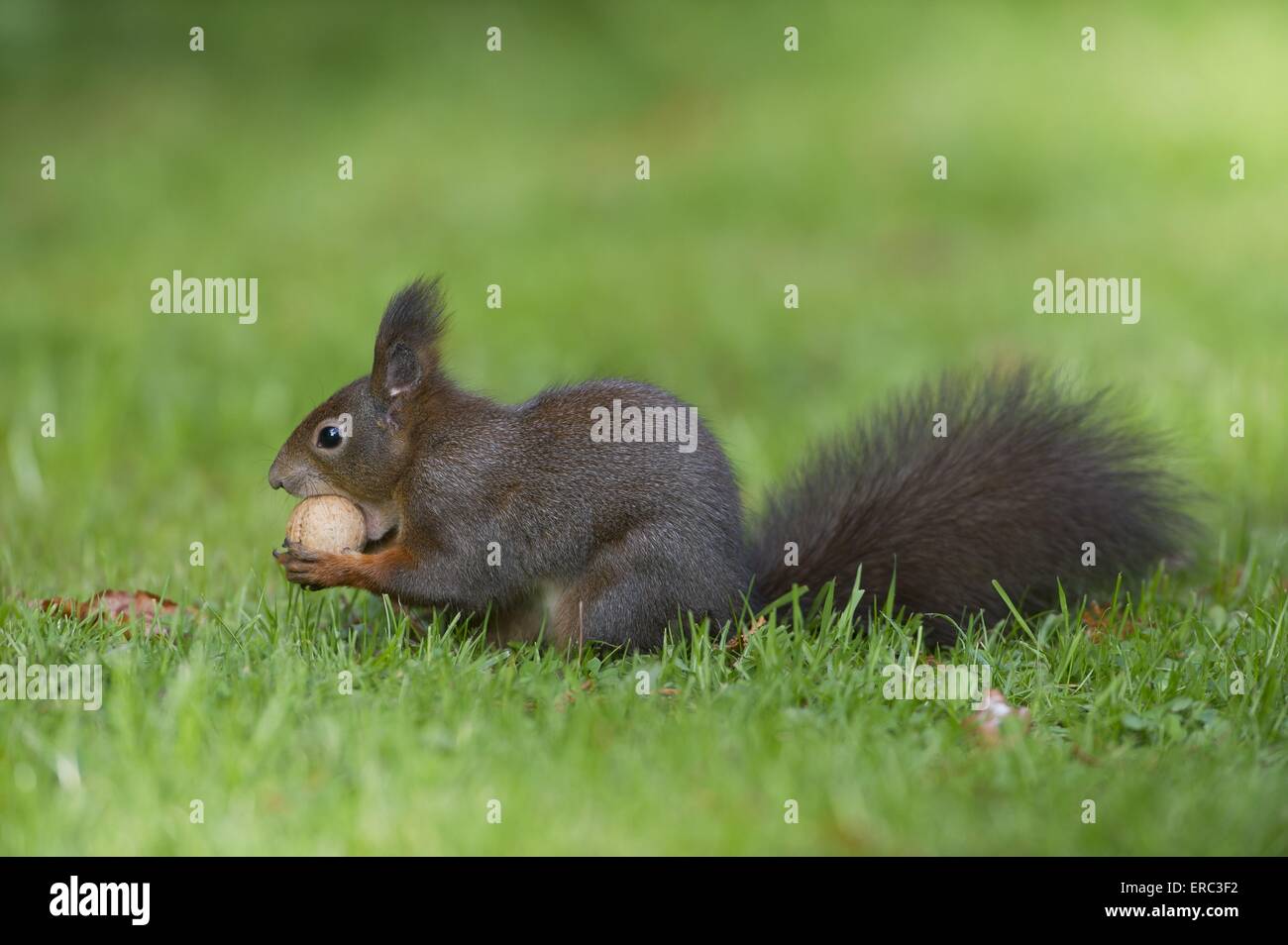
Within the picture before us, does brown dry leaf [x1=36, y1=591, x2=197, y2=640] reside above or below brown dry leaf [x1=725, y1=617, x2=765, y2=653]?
above

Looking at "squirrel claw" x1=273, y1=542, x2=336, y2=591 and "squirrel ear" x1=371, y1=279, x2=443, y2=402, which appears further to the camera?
"squirrel ear" x1=371, y1=279, x2=443, y2=402

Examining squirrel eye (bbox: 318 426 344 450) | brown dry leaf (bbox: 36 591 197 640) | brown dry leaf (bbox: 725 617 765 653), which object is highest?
squirrel eye (bbox: 318 426 344 450)

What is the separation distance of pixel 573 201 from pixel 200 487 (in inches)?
202

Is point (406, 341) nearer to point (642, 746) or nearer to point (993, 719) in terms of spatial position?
point (642, 746)

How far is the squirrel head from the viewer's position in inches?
161

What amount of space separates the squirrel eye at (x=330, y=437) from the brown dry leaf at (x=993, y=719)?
1.77 meters

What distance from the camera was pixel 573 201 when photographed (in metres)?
10.6

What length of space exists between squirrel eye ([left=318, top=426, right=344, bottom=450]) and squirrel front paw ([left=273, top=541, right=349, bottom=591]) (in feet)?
1.18

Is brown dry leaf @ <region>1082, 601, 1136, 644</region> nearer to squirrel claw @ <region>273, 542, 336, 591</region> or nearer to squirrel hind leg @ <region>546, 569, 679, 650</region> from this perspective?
squirrel hind leg @ <region>546, 569, 679, 650</region>

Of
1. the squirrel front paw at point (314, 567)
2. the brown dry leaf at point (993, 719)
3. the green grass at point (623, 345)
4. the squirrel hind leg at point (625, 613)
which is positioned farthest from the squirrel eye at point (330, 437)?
the brown dry leaf at point (993, 719)

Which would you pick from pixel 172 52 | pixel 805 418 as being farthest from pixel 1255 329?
pixel 172 52

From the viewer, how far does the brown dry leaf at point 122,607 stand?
389 cm

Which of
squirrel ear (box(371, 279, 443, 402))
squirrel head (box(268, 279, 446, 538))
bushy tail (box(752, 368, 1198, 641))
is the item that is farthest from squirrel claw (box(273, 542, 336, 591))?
bushy tail (box(752, 368, 1198, 641))

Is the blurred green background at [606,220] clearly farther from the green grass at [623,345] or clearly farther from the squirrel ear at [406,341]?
the squirrel ear at [406,341]
